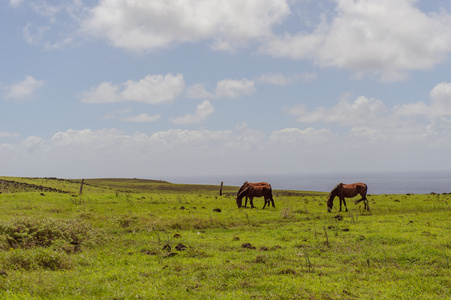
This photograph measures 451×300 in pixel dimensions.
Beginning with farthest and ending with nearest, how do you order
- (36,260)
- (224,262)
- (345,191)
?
(345,191)
(224,262)
(36,260)

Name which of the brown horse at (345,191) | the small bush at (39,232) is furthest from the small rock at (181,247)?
the brown horse at (345,191)

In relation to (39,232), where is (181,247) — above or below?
below

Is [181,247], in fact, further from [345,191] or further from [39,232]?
[345,191]

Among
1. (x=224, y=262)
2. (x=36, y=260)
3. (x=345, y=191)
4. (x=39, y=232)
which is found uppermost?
(x=345, y=191)

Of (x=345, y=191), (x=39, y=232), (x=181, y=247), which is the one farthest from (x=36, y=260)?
(x=345, y=191)

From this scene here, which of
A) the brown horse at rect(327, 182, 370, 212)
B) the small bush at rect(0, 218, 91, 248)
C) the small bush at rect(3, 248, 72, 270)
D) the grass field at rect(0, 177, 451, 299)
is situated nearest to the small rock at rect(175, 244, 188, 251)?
the grass field at rect(0, 177, 451, 299)

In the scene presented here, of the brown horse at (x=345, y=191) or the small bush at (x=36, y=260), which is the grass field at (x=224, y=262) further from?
the brown horse at (x=345, y=191)

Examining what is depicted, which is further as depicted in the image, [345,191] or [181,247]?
[345,191]

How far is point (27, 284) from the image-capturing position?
862 centimetres

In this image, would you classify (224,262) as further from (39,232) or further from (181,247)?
(39,232)

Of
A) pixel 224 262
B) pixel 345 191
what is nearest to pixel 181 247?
pixel 224 262

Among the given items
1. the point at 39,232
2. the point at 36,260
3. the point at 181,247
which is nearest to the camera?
the point at 36,260

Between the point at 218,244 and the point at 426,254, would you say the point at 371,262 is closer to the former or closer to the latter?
the point at 426,254

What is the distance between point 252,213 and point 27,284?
1895 centimetres
